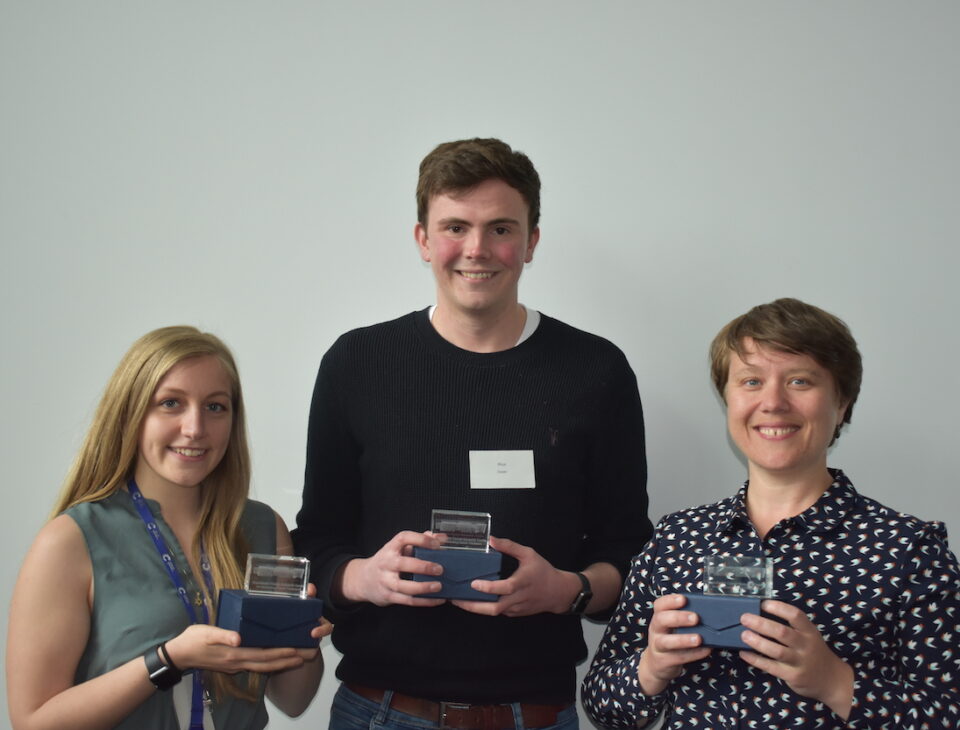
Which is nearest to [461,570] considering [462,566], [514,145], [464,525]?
[462,566]

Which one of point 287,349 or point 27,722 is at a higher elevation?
point 287,349

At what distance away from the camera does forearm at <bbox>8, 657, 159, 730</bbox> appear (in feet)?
6.08

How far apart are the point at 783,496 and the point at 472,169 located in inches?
42.4

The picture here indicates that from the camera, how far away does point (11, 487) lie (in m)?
2.88

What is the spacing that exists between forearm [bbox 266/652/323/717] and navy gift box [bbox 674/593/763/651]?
1.00 m

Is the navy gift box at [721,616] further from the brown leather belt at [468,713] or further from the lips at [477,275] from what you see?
the lips at [477,275]

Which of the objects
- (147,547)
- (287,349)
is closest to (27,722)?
(147,547)

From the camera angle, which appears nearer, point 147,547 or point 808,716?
point 808,716

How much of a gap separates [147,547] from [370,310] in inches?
46.1

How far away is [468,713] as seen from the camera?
7.01 feet

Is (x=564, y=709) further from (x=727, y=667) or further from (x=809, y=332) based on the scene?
(x=809, y=332)

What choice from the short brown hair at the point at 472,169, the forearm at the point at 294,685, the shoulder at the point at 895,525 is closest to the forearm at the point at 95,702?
the forearm at the point at 294,685

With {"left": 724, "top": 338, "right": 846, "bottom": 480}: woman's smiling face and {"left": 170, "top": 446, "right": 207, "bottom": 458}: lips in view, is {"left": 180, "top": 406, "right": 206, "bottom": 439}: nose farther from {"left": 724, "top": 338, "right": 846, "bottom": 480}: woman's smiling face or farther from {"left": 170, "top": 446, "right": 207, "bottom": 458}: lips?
{"left": 724, "top": 338, "right": 846, "bottom": 480}: woman's smiling face

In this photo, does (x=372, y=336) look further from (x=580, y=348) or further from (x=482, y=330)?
(x=580, y=348)
